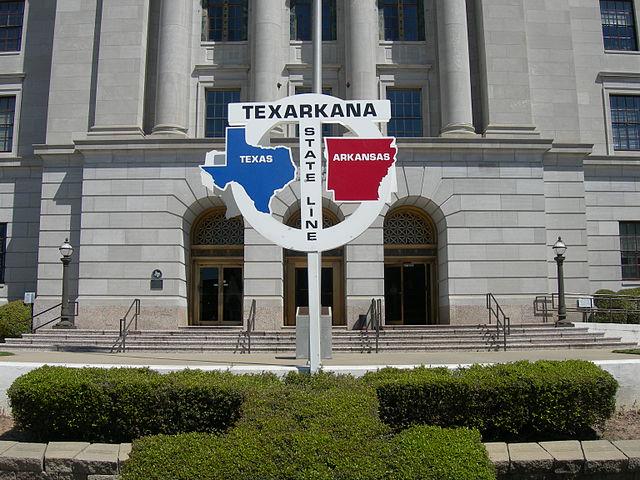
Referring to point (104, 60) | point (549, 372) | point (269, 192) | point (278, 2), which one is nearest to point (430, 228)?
point (278, 2)

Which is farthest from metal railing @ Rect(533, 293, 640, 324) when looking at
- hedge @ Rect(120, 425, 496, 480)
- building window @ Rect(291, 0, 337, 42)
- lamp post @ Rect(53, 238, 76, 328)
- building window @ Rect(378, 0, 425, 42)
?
hedge @ Rect(120, 425, 496, 480)

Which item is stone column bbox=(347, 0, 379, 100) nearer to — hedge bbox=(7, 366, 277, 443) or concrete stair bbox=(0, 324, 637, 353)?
concrete stair bbox=(0, 324, 637, 353)

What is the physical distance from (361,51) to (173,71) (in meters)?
8.06

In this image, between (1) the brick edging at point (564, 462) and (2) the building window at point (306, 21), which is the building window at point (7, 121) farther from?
(1) the brick edging at point (564, 462)

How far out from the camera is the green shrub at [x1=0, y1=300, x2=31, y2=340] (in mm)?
23594

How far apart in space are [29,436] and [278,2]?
77.0 feet

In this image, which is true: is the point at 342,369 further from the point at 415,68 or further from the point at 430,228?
the point at 415,68

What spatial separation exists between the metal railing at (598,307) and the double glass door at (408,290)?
15.2ft

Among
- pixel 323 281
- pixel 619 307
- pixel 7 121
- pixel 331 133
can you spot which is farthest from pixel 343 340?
pixel 7 121

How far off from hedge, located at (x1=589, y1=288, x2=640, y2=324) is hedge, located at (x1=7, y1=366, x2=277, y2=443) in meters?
21.4

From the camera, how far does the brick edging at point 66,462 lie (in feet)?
22.0

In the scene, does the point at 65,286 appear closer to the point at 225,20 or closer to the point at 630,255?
the point at 225,20

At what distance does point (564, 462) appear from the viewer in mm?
6648

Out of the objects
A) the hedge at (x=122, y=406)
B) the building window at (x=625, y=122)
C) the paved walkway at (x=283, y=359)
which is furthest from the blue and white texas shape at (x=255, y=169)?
the building window at (x=625, y=122)
